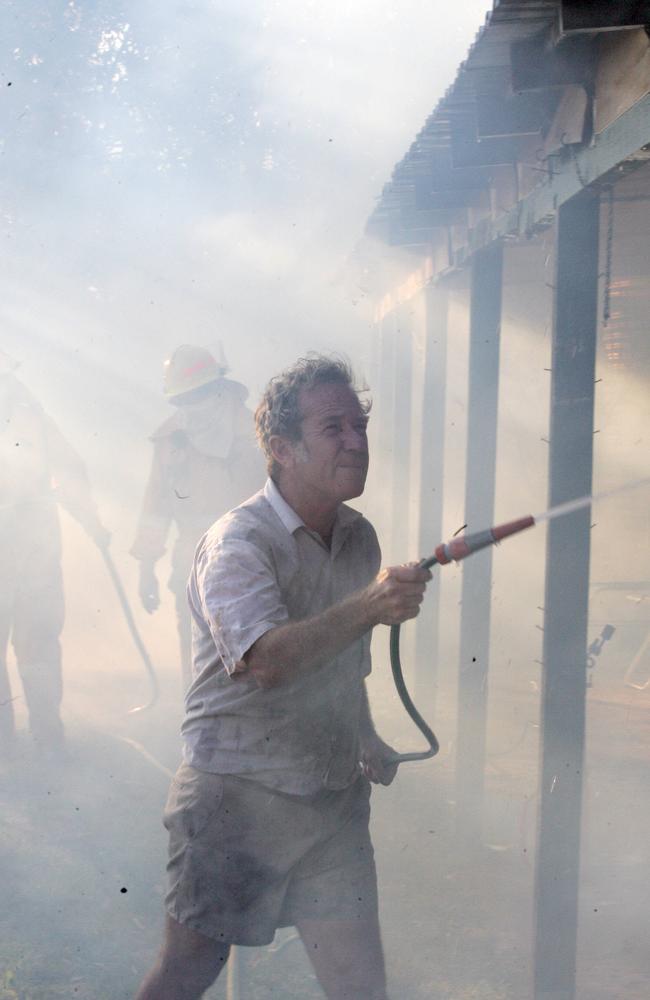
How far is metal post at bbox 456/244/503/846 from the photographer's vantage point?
5738 millimetres

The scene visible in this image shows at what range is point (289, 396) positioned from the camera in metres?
2.96

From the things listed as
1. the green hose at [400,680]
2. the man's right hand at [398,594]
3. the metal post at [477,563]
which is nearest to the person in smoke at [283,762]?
the green hose at [400,680]

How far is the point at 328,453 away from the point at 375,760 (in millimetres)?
961

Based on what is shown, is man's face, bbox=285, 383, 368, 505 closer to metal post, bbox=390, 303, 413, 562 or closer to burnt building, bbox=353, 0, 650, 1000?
burnt building, bbox=353, 0, 650, 1000

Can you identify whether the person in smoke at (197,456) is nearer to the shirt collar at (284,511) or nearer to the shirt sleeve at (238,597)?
the shirt collar at (284,511)

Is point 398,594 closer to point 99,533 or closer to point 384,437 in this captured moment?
point 99,533

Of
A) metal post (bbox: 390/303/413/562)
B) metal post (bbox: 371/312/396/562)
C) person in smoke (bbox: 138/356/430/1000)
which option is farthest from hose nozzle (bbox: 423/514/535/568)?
metal post (bbox: 371/312/396/562)

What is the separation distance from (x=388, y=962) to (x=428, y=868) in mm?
958

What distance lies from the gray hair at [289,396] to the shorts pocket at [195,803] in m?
0.86

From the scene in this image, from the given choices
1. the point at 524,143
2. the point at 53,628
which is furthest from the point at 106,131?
the point at 524,143

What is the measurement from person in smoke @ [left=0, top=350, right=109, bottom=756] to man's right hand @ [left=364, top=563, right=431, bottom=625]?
4753 millimetres

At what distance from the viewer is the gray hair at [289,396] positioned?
2928mm

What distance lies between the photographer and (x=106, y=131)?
23.2 meters

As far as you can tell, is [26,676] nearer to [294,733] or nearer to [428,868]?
[428,868]
